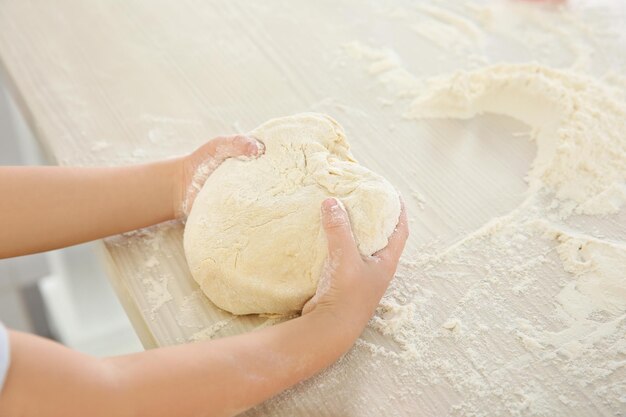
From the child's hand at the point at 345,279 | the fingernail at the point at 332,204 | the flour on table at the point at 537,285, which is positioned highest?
the fingernail at the point at 332,204

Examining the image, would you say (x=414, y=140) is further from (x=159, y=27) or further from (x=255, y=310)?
(x=159, y=27)

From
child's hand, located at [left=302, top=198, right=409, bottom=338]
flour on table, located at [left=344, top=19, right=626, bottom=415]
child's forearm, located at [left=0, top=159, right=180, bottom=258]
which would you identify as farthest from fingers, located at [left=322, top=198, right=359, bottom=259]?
child's forearm, located at [left=0, top=159, right=180, bottom=258]

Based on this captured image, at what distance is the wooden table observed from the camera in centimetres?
75

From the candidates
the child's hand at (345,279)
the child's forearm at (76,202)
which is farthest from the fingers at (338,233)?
the child's forearm at (76,202)

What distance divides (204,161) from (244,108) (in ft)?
0.76

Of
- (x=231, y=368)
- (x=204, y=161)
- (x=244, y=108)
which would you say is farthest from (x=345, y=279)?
(x=244, y=108)

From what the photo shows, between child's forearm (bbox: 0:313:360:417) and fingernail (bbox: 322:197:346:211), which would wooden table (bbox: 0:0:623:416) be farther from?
fingernail (bbox: 322:197:346:211)

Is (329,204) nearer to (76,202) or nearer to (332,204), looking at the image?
(332,204)

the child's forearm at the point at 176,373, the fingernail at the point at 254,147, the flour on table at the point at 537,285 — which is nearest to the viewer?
the child's forearm at the point at 176,373

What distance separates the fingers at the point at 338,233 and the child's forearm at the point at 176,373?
0.24 feet

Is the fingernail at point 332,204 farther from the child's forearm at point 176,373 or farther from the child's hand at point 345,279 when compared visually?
the child's forearm at point 176,373

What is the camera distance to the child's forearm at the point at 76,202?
788mm

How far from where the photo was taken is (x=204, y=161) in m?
0.84

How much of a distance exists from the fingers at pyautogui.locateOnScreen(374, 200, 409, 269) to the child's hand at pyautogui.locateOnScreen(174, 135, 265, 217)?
20 centimetres
